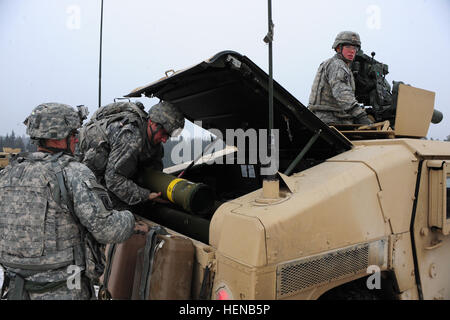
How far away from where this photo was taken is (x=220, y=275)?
6.70 ft

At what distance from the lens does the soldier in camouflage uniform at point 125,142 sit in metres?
2.98

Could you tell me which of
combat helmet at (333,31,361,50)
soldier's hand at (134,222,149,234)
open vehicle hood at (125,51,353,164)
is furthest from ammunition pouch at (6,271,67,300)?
combat helmet at (333,31,361,50)

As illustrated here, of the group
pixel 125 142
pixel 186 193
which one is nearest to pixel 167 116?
pixel 125 142

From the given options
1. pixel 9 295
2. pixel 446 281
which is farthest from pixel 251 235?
pixel 446 281

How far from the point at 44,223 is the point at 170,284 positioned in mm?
830

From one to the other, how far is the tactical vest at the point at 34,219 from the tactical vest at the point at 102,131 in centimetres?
100

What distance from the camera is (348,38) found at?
3.97 m

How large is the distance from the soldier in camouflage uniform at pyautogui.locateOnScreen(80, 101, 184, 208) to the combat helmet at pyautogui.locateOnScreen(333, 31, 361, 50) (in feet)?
6.58

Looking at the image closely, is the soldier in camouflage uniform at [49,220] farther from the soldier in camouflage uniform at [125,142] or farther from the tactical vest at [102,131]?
the tactical vest at [102,131]

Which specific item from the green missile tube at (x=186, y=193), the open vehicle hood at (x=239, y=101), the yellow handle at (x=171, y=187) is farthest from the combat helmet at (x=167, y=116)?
the yellow handle at (x=171, y=187)

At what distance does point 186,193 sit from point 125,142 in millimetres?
740

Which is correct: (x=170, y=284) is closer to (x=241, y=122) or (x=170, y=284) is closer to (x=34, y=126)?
(x=34, y=126)

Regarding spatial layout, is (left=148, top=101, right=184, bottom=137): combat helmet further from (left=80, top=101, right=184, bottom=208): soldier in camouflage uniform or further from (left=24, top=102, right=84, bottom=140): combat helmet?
(left=24, top=102, right=84, bottom=140): combat helmet

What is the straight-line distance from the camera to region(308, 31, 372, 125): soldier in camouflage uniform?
143 inches
